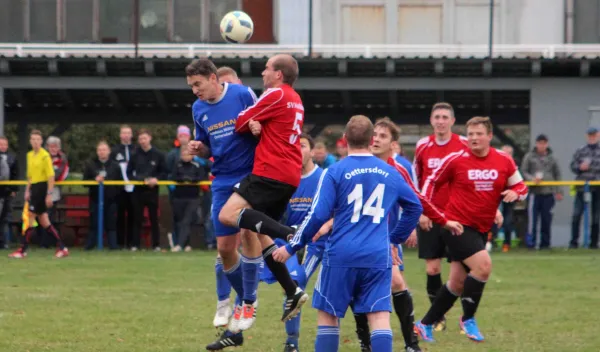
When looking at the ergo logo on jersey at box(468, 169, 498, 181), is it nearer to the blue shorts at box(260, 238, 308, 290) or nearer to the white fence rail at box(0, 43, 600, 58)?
the blue shorts at box(260, 238, 308, 290)

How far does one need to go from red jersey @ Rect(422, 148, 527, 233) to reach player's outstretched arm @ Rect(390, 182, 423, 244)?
2079 millimetres

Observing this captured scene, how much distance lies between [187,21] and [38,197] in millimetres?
9841

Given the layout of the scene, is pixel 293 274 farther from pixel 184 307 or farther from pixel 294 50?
pixel 294 50

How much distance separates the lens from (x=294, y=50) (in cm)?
2548

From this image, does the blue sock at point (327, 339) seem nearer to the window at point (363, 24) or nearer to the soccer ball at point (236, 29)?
the soccer ball at point (236, 29)

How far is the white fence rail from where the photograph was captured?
2558 centimetres

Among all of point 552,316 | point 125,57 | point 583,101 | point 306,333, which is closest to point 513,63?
point 583,101

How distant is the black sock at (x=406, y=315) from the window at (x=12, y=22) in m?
20.0

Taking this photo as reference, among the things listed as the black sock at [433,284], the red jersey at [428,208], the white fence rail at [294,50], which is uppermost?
the white fence rail at [294,50]

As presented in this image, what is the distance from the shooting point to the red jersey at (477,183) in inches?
397

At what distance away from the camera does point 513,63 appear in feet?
79.0

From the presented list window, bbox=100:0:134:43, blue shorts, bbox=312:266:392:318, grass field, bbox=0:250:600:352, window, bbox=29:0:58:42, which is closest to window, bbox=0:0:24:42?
window, bbox=29:0:58:42

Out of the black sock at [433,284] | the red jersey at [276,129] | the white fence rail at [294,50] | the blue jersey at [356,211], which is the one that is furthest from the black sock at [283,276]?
the white fence rail at [294,50]

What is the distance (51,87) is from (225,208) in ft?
55.5
